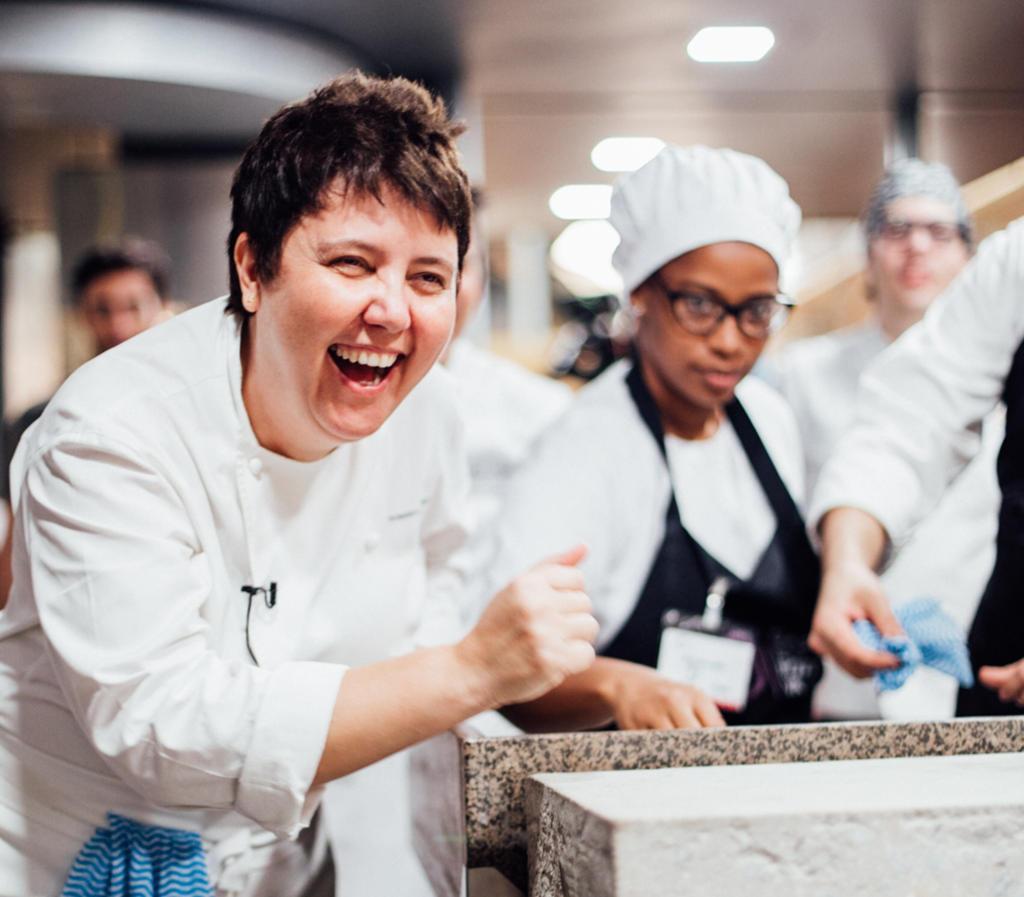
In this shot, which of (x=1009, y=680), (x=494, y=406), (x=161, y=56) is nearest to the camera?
(x=1009, y=680)

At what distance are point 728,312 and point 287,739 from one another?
62 centimetres

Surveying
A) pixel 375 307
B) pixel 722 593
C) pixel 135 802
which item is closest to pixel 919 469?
pixel 722 593

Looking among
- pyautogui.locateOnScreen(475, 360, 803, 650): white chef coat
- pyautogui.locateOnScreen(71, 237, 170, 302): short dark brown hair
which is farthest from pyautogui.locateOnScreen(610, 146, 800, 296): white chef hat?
pyautogui.locateOnScreen(71, 237, 170, 302): short dark brown hair

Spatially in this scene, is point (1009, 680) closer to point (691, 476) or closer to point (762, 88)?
point (691, 476)

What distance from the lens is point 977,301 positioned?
1.14 meters

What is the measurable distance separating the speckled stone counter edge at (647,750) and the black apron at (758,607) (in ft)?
1.08

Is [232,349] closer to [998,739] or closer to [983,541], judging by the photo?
[998,739]

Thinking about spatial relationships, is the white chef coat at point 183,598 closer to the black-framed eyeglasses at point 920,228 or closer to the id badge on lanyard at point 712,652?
the id badge on lanyard at point 712,652

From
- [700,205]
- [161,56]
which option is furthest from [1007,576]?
[161,56]

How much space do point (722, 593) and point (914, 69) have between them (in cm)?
54

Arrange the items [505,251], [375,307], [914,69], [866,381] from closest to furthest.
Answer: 1. [375,307]
2. [914,69]
3. [505,251]
4. [866,381]

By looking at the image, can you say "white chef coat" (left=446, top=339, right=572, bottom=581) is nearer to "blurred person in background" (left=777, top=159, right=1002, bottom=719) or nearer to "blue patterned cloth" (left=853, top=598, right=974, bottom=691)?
"blurred person in background" (left=777, top=159, right=1002, bottom=719)

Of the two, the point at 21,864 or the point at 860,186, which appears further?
the point at 860,186

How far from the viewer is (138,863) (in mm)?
830
